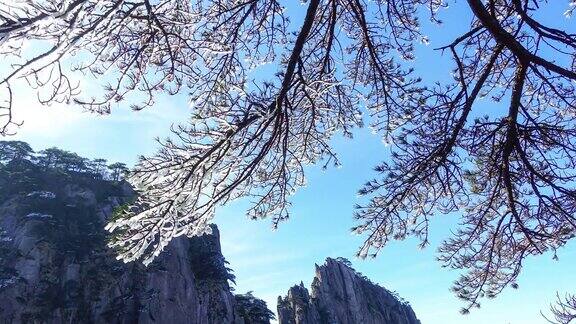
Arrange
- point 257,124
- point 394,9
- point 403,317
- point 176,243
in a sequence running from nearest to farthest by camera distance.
→ 1. point 257,124
2. point 394,9
3. point 176,243
4. point 403,317

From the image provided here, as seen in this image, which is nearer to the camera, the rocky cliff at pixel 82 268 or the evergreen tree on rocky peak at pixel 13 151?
the rocky cliff at pixel 82 268

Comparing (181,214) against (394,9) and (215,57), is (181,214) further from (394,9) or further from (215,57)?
(394,9)

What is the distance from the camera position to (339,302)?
51.8m

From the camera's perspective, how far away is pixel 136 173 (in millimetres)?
3824

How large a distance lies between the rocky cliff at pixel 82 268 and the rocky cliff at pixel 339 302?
9.14 metres

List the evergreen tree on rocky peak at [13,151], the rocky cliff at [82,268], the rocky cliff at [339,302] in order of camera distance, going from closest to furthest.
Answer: the rocky cliff at [82,268]
the evergreen tree on rocky peak at [13,151]
the rocky cliff at [339,302]

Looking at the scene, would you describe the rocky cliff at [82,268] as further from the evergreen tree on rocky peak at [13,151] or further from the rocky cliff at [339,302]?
the rocky cliff at [339,302]

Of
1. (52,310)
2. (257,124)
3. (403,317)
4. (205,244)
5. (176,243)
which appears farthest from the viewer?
(403,317)

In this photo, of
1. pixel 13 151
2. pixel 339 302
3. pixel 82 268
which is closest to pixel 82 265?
pixel 82 268

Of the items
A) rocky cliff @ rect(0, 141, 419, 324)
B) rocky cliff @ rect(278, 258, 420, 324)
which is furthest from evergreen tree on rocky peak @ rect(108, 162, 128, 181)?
rocky cliff @ rect(278, 258, 420, 324)

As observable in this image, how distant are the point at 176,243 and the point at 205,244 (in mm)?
4197

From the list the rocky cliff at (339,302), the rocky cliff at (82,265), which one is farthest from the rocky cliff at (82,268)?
the rocky cliff at (339,302)

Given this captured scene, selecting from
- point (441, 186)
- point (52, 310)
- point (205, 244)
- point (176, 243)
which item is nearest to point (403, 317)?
point (205, 244)

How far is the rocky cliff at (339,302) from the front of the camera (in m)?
48.8
